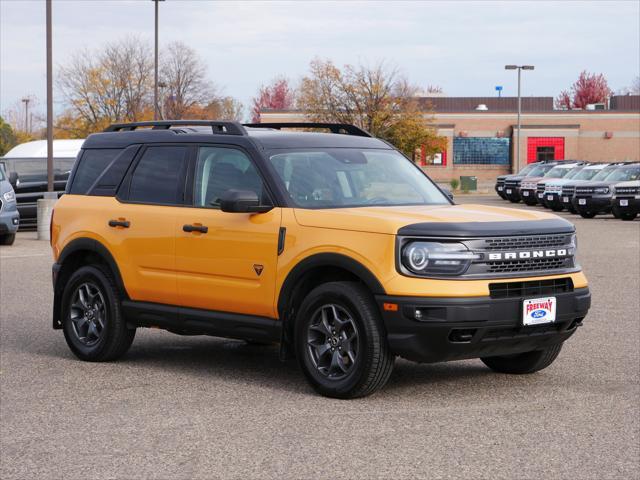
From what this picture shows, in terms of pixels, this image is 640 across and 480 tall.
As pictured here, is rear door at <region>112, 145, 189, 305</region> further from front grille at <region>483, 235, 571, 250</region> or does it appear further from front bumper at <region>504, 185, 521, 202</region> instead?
front bumper at <region>504, 185, 521, 202</region>

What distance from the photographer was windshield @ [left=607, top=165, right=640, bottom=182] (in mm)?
36531

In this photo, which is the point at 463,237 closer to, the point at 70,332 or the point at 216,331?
the point at 216,331

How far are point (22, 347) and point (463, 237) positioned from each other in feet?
15.6

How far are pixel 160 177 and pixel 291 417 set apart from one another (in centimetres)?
283

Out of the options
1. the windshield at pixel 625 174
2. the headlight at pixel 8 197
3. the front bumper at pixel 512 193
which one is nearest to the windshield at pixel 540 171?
the front bumper at pixel 512 193

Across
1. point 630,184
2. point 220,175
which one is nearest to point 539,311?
point 220,175

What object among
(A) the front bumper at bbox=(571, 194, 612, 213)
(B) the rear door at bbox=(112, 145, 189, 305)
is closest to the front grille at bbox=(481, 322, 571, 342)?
(B) the rear door at bbox=(112, 145, 189, 305)

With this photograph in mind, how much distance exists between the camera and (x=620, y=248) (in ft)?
77.4

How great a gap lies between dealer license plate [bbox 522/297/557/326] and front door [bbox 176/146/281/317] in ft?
5.80

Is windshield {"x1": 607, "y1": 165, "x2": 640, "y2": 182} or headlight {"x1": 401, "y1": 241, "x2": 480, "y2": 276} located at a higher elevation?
windshield {"x1": 607, "y1": 165, "x2": 640, "y2": 182}

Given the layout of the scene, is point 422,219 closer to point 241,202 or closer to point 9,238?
point 241,202

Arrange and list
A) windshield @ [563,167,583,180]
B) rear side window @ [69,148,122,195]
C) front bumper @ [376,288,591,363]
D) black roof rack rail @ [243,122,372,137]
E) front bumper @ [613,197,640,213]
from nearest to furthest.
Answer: front bumper @ [376,288,591,363] → black roof rack rail @ [243,122,372,137] → rear side window @ [69,148,122,195] → front bumper @ [613,197,640,213] → windshield @ [563,167,583,180]

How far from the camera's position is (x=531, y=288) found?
Result: 802 cm

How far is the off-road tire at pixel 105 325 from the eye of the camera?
9.71m
